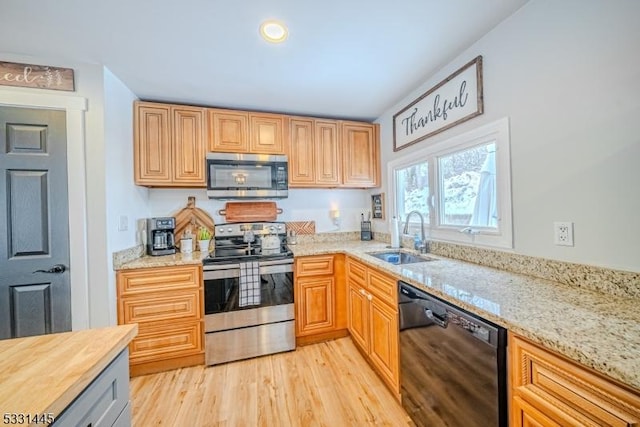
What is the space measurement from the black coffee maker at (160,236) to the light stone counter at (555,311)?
2074 mm

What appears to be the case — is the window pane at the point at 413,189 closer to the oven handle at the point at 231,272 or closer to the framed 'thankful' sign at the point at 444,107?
the framed 'thankful' sign at the point at 444,107

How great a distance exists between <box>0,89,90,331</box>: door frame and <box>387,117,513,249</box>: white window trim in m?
2.72

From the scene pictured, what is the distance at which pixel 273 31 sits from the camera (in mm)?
1536

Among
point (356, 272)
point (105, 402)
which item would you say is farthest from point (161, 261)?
point (356, 272)

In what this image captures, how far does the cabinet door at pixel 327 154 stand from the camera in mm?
2850

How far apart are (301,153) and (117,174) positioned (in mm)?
1659

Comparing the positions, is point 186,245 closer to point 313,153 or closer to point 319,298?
point 319,298

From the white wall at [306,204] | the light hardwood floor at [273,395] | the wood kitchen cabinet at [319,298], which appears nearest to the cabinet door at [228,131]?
the white wall at [306,204]

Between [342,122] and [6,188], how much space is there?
2824 mm

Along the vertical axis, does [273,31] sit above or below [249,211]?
above

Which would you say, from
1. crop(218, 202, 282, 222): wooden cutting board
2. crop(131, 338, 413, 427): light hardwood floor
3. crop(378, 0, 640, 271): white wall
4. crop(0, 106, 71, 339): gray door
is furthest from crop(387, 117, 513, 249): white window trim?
crop(0, 106, 71, 339): gray door

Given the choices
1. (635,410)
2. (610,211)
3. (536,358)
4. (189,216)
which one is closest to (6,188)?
(189,216)

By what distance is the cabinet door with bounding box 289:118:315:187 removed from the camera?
275 centimetres

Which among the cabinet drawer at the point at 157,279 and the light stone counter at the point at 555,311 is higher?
the light stone counter at the point at 555,311
